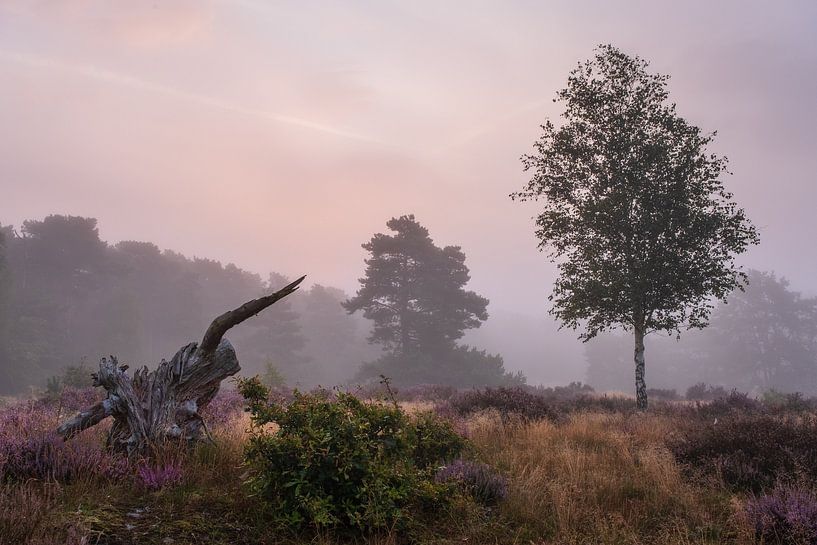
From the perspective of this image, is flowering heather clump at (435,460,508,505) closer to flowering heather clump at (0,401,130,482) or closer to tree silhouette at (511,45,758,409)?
flowering heather clump at (0,401,130,482)

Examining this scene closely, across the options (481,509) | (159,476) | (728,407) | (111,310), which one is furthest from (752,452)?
(111,310)

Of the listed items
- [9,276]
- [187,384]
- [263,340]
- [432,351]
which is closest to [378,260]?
[432,351]

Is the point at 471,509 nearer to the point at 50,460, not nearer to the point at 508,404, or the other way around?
the point at 50,460

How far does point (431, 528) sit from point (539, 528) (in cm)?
114

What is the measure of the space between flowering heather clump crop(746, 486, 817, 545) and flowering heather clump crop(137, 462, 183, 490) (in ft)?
18.7

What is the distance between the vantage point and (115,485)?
4.42m

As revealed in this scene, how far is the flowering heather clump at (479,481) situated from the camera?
211 inches

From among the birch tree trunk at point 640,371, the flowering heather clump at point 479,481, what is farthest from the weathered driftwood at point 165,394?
the birch tree trunk at point 640,371

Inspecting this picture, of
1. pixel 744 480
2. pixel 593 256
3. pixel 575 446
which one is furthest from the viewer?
pixel 593 256

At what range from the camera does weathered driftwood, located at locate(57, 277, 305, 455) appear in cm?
550

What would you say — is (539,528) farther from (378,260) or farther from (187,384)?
(378,260)

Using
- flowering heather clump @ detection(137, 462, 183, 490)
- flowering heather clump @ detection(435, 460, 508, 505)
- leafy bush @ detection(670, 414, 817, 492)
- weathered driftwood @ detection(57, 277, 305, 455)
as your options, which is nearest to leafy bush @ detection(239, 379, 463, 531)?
flowering heather clump @ detection(435, 460, 508, 505)

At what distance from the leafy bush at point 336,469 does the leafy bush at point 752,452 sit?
4.77 metres

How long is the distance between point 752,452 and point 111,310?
176ft
